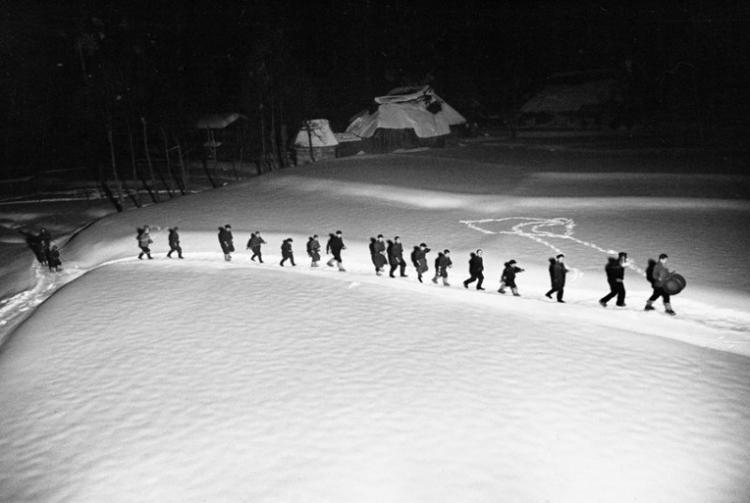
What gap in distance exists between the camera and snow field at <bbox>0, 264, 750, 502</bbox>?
809 cm

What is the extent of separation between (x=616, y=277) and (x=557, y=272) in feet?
4.92

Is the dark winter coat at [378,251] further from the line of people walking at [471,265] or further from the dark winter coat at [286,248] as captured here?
the dark winter coat at [286,248]

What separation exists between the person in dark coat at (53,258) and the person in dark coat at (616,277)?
72.0ft

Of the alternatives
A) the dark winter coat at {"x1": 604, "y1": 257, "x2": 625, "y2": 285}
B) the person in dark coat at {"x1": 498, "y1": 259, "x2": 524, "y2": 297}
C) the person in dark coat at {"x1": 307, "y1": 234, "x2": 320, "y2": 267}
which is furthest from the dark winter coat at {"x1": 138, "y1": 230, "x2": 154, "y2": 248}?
the dark winter coat at {"x1": 604, "y1": 257, "x2": 625, "y2": 285}

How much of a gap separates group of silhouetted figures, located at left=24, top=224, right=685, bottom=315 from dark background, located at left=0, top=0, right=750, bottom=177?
898 inches

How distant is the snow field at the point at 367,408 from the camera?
8.09 metres

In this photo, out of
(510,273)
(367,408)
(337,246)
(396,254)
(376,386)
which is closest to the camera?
(367,408)

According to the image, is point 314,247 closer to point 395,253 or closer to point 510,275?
point 395,253

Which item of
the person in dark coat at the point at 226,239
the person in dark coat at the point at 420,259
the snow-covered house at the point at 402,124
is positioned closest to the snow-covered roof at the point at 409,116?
the snow-covered house at the point at 402,124

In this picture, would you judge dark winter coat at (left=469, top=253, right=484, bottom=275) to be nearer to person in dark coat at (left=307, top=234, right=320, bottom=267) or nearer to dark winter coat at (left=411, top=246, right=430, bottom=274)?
dark winter coat at (left=411, top=246, right=430, bottom=274)

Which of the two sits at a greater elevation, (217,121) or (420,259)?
(217,121)

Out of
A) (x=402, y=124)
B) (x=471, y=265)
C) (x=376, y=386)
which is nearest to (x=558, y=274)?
(x=471, y=265)

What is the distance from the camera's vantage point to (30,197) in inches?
1934

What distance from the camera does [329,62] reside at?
84375 mm
